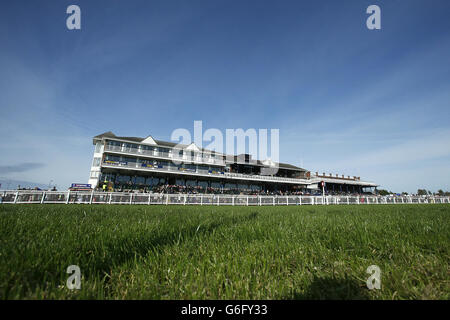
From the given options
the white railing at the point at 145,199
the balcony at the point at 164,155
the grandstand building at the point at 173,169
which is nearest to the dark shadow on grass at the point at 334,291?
the white railing at the point at 145,199

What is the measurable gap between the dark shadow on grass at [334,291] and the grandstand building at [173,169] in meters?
36.1

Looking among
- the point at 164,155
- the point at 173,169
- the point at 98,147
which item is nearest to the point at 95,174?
the point at 98,147

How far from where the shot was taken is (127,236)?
2328mm

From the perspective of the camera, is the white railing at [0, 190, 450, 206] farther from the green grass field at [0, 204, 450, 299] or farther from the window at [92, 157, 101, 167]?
the window at [92, 157, 101, 167]

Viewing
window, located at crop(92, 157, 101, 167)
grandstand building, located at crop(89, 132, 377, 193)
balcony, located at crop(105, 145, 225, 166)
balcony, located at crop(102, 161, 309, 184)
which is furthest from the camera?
balcony, located at crop(105, 145, 225, 166)

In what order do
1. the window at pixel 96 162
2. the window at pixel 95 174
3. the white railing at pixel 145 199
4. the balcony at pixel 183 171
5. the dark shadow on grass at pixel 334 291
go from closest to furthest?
the dark shadow on grass at pixel 334 291 → the white railing at pixel 145 199 → the balcony at pixel 183 171 → the window at pixel 95 174 → the window at pixel 96 162

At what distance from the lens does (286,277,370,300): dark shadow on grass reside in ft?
4.03

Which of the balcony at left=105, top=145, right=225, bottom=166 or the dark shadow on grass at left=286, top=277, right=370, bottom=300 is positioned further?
the balcony at left=105, top=145, right=225, bottom=166

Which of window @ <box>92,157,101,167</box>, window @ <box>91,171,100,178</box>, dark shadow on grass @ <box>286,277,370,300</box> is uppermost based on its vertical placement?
window @ <box>92,157,101,167</box>

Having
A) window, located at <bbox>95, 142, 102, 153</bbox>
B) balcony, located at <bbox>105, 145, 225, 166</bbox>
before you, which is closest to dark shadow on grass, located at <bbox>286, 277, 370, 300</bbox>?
balcony, located at <bbox>105, 145, 225, 166</bbox>

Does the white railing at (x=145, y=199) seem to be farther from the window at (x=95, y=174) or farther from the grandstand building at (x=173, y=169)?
the window at (x=95, y=174)

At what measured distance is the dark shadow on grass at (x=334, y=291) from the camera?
1.23 meters

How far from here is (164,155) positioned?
43.0m
